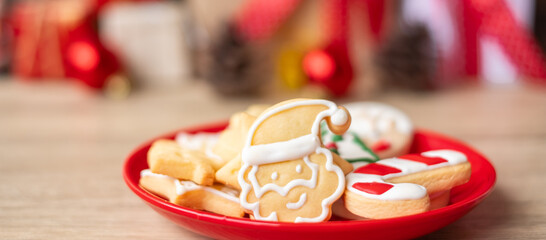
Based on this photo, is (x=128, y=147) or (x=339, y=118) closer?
(x=339, y=118)

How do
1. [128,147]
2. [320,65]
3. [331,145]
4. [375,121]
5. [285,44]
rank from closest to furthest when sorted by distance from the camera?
[331,145]
[375,121]
[128,147]
[320,65]
[285,44]

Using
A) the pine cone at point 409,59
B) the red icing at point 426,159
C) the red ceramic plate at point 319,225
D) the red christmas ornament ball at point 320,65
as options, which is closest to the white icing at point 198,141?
the red ceramic plate at point 319,225

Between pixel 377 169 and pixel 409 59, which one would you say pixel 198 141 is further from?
pixel 409 59

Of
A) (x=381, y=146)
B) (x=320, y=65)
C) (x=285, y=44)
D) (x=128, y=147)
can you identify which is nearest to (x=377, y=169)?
(x=381, y=146)

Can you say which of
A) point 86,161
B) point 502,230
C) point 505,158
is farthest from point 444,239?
point 86,161

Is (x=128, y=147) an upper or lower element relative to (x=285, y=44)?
lower

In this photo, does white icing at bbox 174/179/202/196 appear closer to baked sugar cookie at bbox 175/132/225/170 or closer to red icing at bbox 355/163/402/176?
baked sugar cookie at bbox 175/132/225/170
